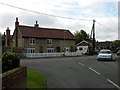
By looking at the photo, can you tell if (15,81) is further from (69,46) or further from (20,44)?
(69,46)

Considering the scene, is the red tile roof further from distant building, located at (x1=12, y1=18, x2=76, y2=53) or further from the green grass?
the green grass

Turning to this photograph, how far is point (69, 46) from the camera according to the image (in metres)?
66.4

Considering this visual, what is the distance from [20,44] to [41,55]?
9.34 metres

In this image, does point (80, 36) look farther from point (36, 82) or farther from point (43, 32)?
point (36, 82)

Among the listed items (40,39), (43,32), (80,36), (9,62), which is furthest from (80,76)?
(80,36)

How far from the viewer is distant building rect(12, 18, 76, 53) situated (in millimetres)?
56500

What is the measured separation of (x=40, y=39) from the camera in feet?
195

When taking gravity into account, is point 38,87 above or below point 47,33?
below

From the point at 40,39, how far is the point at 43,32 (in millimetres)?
3316

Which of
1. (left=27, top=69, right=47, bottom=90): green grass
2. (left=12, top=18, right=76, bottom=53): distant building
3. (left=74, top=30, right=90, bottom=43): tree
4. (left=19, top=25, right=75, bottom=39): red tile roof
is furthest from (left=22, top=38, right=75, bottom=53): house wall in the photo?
(left=74, top=30, right=90, bottom=43): tree

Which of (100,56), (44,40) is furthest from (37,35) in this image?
(100,56)

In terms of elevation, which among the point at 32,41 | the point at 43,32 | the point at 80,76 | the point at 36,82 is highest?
the point at 43,32

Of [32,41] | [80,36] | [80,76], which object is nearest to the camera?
[80,76]

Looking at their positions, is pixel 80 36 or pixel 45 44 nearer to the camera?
pixel 45 44
